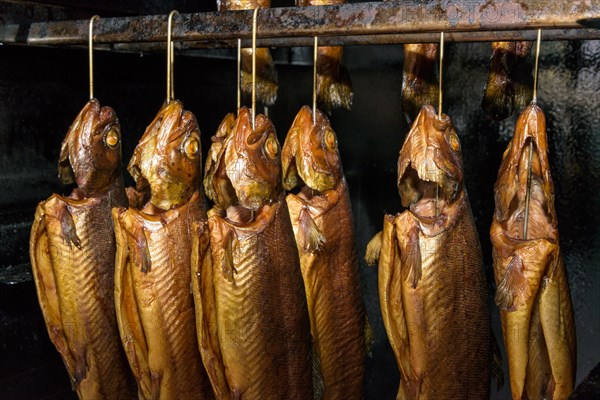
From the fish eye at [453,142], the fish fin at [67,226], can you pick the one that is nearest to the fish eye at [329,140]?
the fish eye at [453,142]

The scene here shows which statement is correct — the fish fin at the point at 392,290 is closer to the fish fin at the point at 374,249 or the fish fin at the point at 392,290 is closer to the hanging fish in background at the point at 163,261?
the fish fin at the point at 374,249

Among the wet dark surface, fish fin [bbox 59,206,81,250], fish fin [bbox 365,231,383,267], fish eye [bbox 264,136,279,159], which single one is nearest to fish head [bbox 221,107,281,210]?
fish eye [bbox 264,136,279,159]

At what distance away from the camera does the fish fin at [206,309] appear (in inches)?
117

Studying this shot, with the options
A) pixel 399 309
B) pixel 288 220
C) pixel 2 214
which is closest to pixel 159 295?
pixel 288 220

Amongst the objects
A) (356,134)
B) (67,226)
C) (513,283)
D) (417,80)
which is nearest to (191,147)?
(67,226)

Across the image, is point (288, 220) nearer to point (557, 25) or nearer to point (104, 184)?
point (104, 184)

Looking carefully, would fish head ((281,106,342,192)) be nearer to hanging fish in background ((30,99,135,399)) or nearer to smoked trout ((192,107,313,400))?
smoked trout ((192,107,313,400))

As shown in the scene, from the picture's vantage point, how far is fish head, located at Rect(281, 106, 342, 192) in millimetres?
3189

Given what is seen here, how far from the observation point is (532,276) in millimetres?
2834

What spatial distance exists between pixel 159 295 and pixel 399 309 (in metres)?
0.98

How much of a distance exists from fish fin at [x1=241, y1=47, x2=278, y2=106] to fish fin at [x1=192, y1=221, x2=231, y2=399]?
107cm

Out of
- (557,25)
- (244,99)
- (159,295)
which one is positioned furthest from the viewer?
(244,99)

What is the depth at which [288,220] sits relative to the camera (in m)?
3.10

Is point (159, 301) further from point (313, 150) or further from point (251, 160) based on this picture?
point (313, 150)
